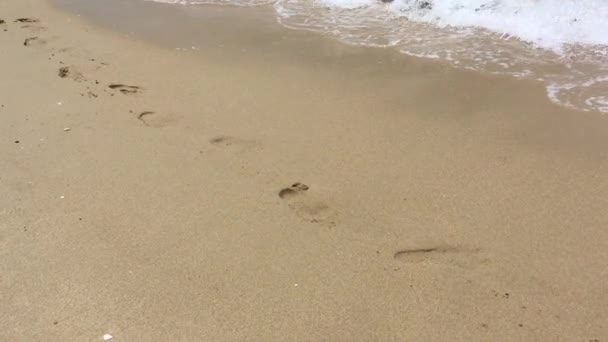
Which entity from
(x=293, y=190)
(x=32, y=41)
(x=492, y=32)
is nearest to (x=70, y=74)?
(x=32, y=41)

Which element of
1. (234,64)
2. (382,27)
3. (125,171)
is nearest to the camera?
(125,171)

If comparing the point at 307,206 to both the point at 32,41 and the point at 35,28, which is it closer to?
the point at 32,41

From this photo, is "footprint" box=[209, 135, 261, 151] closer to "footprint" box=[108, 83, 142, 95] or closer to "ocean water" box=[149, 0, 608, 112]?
"footprint" box=[108, 83, 142, 95]

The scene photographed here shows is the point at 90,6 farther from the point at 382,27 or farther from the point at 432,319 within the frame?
the point at 432,319

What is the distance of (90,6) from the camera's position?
6.53 metres

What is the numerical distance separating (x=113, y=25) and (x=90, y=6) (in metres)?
0.83

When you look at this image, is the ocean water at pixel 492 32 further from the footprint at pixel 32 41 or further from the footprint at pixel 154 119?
the footprint at pixel 154 119

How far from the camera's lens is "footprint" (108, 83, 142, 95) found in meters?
4.45

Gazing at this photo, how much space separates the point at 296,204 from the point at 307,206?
0.20 ft

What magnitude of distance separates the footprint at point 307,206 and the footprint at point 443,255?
16.3 inches

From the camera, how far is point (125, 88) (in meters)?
4.51

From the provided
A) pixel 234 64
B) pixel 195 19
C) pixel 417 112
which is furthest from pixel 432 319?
pixel 195 19

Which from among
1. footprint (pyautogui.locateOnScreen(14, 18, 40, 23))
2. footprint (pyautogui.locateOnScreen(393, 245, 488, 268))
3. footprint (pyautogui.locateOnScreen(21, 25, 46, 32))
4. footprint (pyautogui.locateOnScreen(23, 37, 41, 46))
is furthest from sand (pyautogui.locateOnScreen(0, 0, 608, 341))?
footprint (pyautogui.locateOnScreen(14, 18, 40, 23))

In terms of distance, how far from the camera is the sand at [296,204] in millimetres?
2391
